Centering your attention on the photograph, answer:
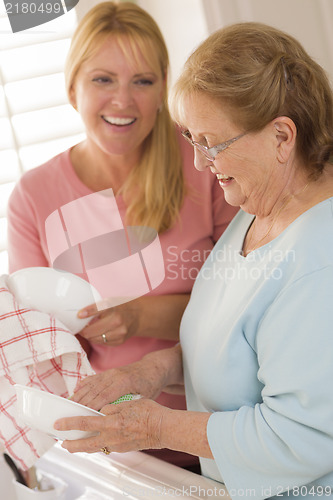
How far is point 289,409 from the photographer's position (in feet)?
2.58

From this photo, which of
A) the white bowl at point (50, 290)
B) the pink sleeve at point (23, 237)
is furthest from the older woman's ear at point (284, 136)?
the pink sleeve at point (23, 237)

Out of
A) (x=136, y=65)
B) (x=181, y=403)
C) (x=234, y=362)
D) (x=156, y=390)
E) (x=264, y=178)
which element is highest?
(x=136, y=65)

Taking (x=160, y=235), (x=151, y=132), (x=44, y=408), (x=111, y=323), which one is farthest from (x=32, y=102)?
(x=44, y=408)

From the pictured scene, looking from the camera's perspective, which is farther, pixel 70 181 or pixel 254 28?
pixel 70 181

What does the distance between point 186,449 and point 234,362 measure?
0.15 meters

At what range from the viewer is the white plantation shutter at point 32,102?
157 centimetres

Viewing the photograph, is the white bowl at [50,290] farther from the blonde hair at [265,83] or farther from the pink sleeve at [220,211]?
the pink sleeve at [220,211]

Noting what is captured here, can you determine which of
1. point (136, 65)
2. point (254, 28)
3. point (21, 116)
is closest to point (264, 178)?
point (254, 28)

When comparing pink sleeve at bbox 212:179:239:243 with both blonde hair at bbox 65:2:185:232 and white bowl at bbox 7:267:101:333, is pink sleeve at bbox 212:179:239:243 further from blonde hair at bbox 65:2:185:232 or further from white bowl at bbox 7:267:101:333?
white bowl at bbox 7:267:101:333

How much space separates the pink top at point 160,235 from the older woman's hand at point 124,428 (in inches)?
17.7

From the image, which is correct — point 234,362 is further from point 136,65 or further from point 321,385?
point 136,65

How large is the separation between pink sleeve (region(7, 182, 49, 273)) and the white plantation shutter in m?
0.27

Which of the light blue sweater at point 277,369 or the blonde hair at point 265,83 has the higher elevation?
the blonde hair at point 265,83

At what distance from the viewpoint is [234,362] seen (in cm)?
91
